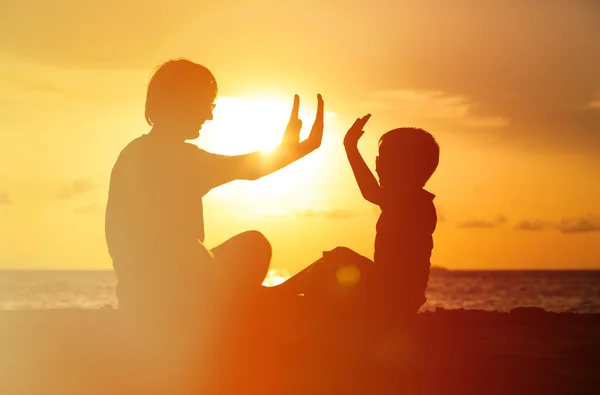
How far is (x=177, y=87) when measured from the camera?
15.3 feet

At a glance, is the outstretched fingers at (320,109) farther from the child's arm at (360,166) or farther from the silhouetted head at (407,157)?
the silhouetted head at (407,157)

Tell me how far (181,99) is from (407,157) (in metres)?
1.63

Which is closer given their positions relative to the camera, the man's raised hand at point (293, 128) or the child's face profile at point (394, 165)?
the man's raised hand at point (293, 128)

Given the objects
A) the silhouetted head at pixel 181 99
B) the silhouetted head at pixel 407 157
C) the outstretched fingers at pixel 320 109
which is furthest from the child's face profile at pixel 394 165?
the silhouetted head at pixel 181 99

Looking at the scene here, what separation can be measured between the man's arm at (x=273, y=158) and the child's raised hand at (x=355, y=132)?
0.33m

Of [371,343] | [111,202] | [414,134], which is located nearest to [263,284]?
[371,343]

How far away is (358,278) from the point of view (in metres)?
5.09

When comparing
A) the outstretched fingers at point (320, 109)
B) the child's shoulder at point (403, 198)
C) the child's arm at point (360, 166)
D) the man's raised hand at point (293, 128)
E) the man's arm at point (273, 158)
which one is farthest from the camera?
the child's shoulder at point (403, 198)

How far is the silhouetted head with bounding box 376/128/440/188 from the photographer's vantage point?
5.14m

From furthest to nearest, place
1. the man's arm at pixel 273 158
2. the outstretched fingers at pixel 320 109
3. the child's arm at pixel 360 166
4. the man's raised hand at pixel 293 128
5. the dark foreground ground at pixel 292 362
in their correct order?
the child's arm at pixel 360 166, the outstretched fingers at pixel 320 109, the man's raised hand at pixel 293 128, the man's arm at pixel 273 158, the dark foreground ground at pixel 292 362

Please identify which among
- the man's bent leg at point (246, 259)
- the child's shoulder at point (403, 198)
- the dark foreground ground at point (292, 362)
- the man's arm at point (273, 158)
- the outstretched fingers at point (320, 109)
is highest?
the outstretched fingers at point (320, 109)

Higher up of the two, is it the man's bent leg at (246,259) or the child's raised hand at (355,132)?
the child's raised hand at (355,132)

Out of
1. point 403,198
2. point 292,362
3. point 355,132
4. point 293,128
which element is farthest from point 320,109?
point 292,362

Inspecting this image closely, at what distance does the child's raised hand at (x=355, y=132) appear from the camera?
5082 mm
